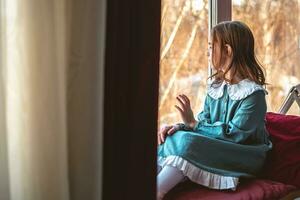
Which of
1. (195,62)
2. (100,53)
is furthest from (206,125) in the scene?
(100,53)

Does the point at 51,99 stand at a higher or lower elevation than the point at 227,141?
higher

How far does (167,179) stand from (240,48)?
63cm

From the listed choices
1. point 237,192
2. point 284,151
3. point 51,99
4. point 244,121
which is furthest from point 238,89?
point 51,99

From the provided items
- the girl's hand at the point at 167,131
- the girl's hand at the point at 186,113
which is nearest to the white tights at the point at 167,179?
the girl's hand at the point at 167,131

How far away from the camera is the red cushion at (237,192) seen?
4.42ft

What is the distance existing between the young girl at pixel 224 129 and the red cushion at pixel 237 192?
0.03 meters

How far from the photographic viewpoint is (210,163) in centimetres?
146

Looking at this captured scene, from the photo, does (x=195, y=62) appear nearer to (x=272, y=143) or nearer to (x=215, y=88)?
(x=215, y=88)

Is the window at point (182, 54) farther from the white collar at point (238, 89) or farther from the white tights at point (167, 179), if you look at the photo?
the white tights at point (167, 179)

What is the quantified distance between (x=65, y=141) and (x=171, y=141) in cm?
65

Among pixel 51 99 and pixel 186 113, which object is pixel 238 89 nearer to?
pixel 186 113

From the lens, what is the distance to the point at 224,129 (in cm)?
154

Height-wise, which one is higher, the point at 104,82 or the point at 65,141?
the point at 104,82

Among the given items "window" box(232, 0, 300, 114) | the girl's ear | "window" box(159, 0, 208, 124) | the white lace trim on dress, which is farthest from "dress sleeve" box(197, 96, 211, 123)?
"window" box(232, 0, 300, 114)
